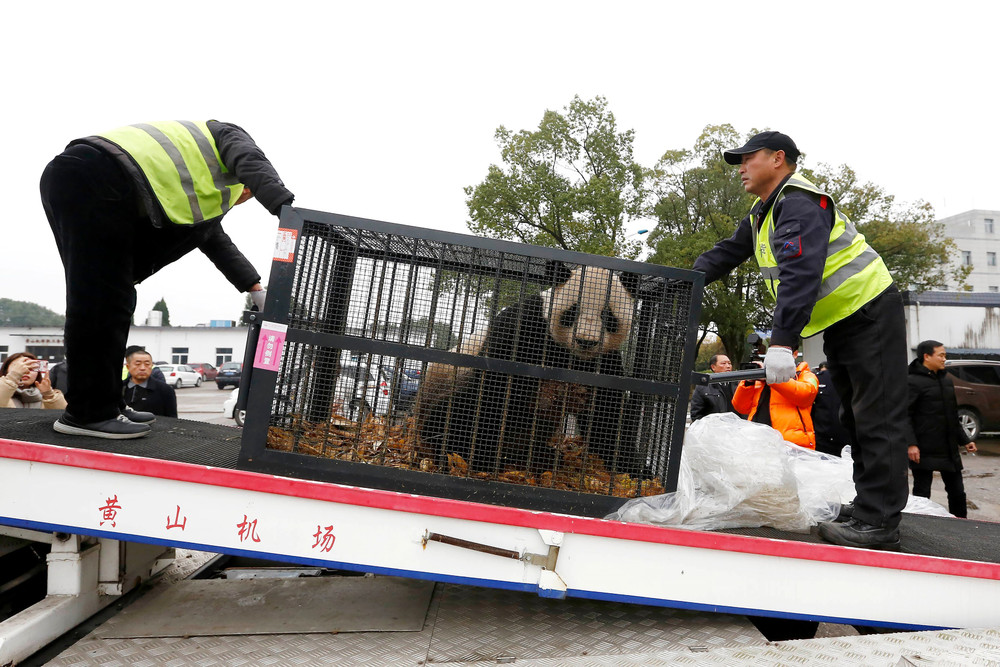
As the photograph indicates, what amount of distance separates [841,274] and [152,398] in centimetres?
494

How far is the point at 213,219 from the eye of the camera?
269 centimetres

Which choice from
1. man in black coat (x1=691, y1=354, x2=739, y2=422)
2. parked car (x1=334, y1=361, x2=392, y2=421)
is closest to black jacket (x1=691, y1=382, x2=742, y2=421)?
man in black coat (x1=691, y1=354, x2=739, y2=422)

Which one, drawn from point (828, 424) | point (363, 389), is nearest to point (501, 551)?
point (363, 389)

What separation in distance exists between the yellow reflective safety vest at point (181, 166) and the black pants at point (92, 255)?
0.34 ft

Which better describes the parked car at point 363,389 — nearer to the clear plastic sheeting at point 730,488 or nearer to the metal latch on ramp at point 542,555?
the metal latch on ramp at point 542,555

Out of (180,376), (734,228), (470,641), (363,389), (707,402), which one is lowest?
(180,376)

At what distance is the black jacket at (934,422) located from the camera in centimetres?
486

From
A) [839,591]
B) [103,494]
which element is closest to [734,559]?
[839,591]

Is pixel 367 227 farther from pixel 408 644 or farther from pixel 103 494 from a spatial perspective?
pixel 408 644

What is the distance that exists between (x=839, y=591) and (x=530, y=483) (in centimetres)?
114

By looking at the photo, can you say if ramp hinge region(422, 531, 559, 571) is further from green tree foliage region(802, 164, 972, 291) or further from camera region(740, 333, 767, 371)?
green tree foliage region(802, 164, 972, 291)

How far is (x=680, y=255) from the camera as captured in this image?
22094 mm

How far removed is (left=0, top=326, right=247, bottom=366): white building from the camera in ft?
164

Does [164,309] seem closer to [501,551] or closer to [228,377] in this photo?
[228,377]
